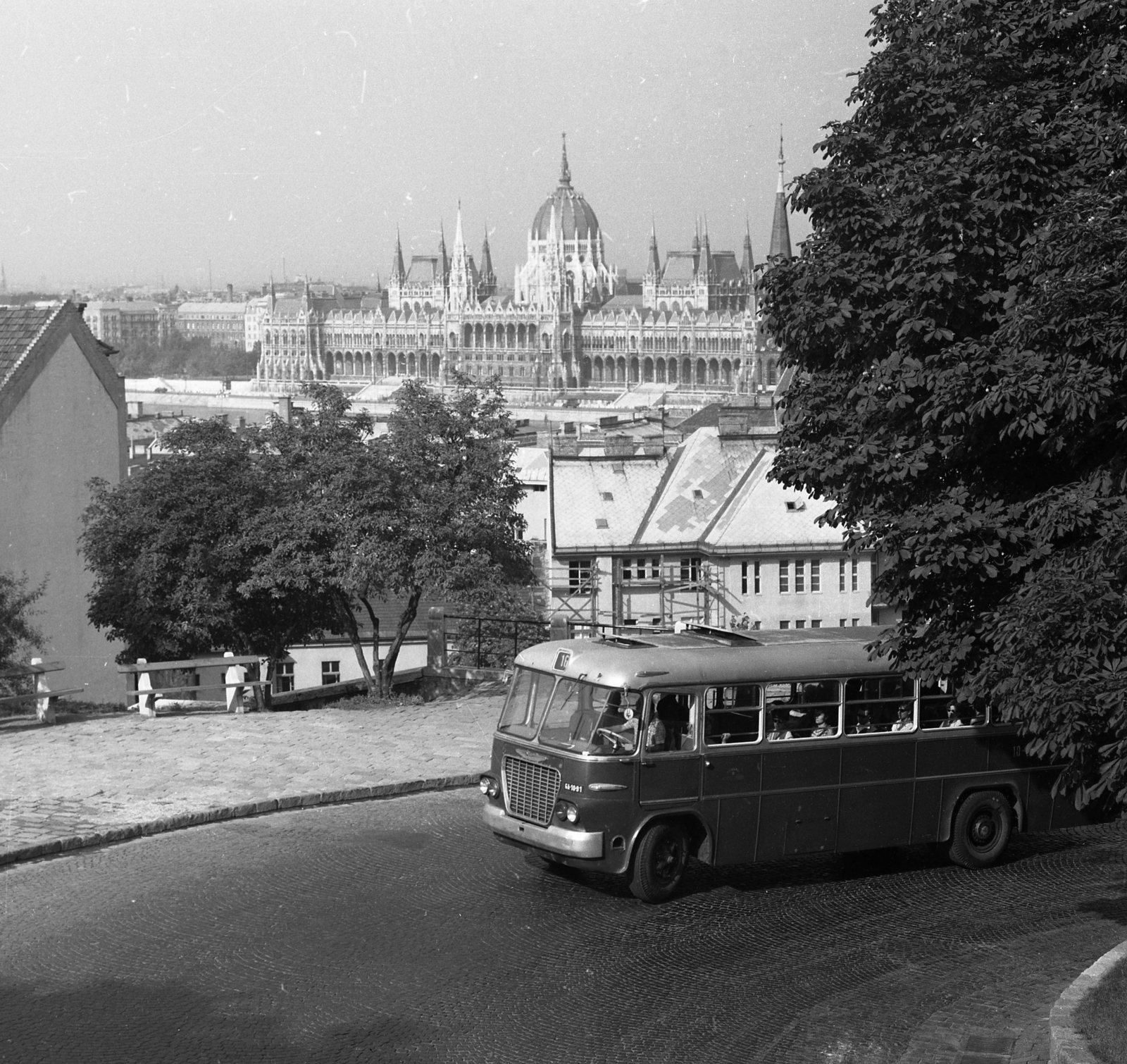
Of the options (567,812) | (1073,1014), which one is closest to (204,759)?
(567,812)

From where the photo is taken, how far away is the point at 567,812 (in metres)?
13.6

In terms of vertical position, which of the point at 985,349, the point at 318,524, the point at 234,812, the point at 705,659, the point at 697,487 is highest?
the point at 697,487

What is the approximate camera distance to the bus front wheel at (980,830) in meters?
14.8

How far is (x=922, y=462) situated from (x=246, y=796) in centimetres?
802

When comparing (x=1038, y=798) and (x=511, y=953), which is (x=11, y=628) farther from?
(x=1038, y=798)

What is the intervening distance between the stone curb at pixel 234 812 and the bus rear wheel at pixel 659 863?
4.56 metres

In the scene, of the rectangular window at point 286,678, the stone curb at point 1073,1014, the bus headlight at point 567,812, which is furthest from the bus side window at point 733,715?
the rectangular window at point 286,678

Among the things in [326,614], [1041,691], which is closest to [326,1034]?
[1041,691]

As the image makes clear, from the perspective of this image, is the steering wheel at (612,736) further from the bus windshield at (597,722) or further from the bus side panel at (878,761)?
the bus side panel at (878,761)

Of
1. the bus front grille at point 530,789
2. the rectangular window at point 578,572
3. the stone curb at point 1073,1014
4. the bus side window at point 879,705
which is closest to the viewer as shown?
the stone curb at point 1073,1014

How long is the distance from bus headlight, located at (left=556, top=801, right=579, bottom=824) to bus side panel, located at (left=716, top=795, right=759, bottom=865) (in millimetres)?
1247

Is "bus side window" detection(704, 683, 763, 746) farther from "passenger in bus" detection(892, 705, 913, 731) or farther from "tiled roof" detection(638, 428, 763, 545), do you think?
"tiled roof" detection(638, 428, 763, 545)

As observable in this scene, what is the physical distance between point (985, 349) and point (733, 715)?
12.5 feet

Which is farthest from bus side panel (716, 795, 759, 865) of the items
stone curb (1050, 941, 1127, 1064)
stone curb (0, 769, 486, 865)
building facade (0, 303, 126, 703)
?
building facade (0, 303, 126, 703)
